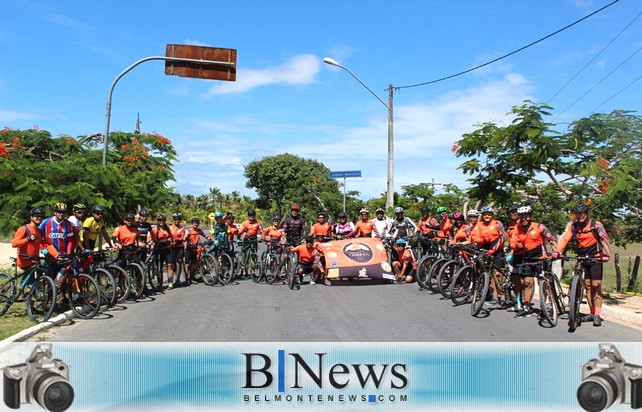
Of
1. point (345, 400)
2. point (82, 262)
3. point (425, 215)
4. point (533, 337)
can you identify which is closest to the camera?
point (345, 400)

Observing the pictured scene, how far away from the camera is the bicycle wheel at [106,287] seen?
10062 millimetres

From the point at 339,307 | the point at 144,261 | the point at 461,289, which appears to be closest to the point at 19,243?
the point at 144,261

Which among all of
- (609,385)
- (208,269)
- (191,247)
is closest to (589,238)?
(609,385)

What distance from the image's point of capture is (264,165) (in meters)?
64.9

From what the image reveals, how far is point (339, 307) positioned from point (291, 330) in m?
2.25

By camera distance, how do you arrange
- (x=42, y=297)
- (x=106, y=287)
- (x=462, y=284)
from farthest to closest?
(x=462, y=284)
(x=106, y=287)
(x=42, y=297)

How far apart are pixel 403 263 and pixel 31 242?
863 cm

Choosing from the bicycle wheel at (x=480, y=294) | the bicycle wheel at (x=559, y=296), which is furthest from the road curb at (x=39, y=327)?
the bicycle wheel at (x=559, y=296)

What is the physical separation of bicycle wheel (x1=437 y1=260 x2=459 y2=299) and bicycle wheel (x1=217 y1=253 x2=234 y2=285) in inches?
211

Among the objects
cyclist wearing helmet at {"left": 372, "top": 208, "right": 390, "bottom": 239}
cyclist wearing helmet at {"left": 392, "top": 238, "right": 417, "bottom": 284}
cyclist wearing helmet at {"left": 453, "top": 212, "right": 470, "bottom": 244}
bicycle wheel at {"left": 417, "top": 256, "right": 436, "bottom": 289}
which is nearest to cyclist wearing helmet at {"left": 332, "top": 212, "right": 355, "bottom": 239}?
cyclist wearing helmet at {"left": 372, "top": 208, "right": 390, "bottom": 239}

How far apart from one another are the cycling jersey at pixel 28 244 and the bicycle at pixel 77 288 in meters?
0.33

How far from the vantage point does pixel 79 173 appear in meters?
14.4

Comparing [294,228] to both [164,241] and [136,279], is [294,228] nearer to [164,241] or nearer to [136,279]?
[164,241]

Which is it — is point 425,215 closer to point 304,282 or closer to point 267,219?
point 304,282
